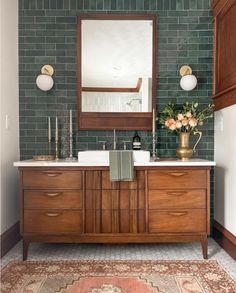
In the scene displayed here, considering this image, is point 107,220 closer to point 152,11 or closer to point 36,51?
point 36,51

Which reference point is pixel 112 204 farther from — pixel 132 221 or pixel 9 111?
pixel 9 111

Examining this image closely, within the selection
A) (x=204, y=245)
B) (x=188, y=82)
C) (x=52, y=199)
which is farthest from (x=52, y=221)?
(x=188, y=82)

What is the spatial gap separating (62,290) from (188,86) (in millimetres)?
2223

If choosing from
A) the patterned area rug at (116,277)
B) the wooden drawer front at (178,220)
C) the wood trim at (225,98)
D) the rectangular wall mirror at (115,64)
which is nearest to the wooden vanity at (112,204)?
the wooden drawer front at (178,220)

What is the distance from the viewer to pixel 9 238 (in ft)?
9.62

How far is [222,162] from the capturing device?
308cm

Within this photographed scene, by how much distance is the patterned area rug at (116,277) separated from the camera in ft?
7.16

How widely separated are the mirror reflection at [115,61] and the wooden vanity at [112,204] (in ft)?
3.08

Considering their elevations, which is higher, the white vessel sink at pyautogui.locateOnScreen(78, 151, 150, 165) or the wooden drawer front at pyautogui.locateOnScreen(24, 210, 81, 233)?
the white vessel sink at pyautogui.locateOnScreen(78, 151, 150, 165)

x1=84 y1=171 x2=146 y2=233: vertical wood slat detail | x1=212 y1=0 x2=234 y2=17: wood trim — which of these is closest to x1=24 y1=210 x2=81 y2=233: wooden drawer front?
x1=84 y1=171 x2=146 y2=233: vertical wood slat detail

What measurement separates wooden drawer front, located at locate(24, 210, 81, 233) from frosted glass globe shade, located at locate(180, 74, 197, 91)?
1666mm

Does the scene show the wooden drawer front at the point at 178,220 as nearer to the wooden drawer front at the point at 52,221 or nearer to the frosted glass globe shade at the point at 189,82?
the wooden drawer front at the point at 52,221

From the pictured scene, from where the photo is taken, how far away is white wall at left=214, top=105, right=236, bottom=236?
2.78 metres

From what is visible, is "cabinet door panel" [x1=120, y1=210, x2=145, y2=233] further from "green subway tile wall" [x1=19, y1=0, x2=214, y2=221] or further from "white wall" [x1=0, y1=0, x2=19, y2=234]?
"white wall" [x1=0, y1=0, x2=19, y2=234]
